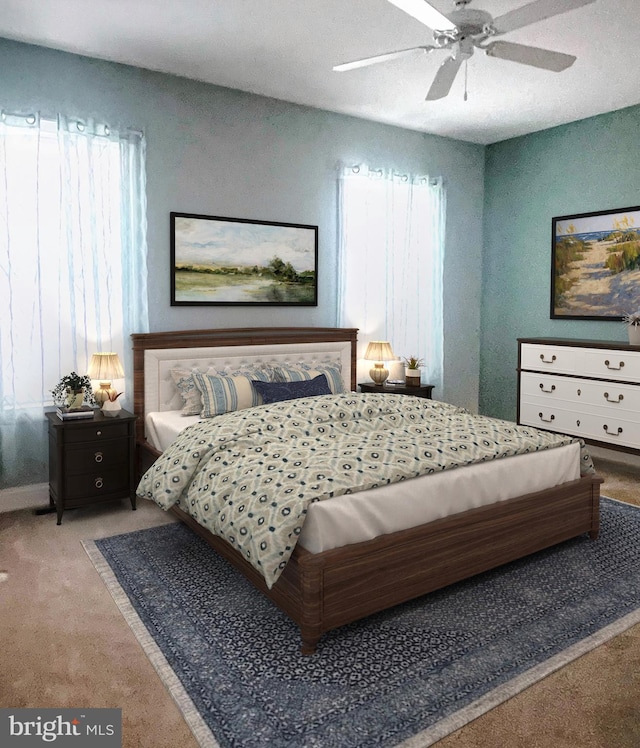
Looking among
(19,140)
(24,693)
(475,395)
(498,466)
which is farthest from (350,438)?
(475,395)

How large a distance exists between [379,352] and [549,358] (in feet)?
4.43

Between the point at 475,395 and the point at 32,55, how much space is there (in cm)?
459

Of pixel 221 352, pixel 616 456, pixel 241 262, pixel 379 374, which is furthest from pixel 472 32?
pixel 616 456

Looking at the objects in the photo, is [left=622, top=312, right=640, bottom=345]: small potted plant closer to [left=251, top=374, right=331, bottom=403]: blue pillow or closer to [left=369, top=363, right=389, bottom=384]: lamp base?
[left=369, top=363, right=389, bottom=384]: lamp base

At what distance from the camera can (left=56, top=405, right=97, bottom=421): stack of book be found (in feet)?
11.7

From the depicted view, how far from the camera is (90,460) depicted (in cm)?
361

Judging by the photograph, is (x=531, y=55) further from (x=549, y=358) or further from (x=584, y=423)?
(x=584, y=423)

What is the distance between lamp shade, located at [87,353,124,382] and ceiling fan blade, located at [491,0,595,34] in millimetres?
2750

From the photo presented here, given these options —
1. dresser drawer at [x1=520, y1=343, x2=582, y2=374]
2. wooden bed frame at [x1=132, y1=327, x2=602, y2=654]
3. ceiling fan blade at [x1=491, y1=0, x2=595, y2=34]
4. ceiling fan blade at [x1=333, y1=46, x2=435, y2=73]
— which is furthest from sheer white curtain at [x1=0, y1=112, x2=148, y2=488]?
dresser drawer at [x1=520, y1=343, x2=582, y2=374]

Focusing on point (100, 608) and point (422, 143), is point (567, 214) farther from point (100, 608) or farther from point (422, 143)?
point (100, 608)

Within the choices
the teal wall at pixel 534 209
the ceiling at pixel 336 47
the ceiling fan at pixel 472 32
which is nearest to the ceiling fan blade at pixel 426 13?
the ceiling fan at pixel 472 32

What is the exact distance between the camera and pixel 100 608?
2594 millimetres

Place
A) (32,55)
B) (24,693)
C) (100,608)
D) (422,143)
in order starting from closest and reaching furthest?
(24,693)
(100,608)
(32,55)
(422,143)

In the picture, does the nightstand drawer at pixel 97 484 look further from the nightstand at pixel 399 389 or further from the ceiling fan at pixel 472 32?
the ceiling fan at pixel 472 32
